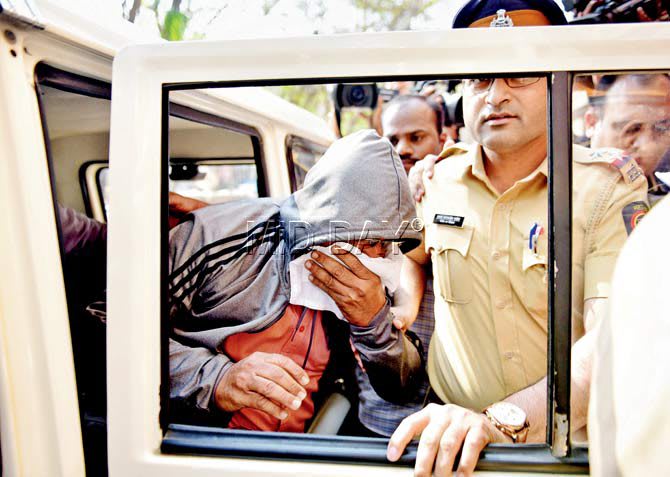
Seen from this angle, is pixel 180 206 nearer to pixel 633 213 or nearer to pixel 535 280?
pixel 535 280

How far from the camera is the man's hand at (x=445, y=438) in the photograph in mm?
1112

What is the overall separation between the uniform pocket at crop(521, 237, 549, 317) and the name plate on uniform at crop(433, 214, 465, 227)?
0.25 metres

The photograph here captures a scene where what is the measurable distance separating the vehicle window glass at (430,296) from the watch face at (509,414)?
0.05 metres

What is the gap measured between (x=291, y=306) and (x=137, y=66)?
2.38ft

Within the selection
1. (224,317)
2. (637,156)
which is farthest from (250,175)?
(637,156)

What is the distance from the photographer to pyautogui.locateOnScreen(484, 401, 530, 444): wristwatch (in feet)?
4.10

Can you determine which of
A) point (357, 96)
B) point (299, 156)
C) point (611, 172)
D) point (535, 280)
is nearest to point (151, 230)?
point (535, 280)

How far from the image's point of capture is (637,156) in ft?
4.46

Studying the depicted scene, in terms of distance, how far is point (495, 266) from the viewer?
1.56 meters

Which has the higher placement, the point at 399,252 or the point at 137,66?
the point at 137,66

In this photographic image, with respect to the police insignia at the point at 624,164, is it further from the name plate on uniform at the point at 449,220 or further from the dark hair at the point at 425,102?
the dark hair at the point at 425,102

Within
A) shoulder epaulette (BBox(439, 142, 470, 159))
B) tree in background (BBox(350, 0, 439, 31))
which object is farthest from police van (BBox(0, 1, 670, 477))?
tree in background (BBox(350, 0, 439, 31))

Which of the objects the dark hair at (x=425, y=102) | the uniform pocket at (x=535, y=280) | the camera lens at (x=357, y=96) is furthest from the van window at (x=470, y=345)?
the camera lens at (x=357, y=96)

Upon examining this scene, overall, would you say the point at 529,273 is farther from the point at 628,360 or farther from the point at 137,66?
the point at 137,66
